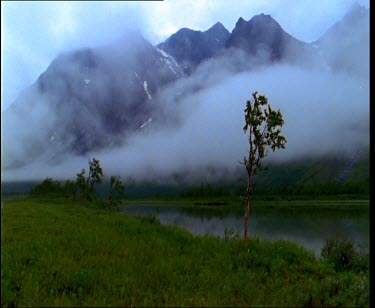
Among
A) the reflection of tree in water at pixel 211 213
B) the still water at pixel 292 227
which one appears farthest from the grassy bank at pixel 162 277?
the reflection of tree in water at pixel 211 213

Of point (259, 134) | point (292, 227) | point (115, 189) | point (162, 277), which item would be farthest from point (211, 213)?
point (162, 277)

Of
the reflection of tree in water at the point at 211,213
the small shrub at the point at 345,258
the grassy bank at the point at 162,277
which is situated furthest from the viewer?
the reflection of tree in water at the point at 211,213

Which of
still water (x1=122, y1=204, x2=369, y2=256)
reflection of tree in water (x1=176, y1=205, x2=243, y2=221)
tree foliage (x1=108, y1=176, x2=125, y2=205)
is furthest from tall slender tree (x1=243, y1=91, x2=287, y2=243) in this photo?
reflection of tree in water (x1=176, y1=205, x2=243, y2=221)

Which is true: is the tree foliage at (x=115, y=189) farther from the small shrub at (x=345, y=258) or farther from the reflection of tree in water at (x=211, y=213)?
the small shrub at (x=345, y=258)

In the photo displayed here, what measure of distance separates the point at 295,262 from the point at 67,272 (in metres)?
7.96

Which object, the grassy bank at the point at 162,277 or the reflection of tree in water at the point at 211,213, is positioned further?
the reflection of tree in water at the point at 211,213

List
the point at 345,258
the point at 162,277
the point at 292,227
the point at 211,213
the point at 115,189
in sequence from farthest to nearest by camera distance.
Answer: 1. the point at 211,213
2. the point at 115,189
3. the point at 292,227
4. the point at 345,258
5. the point at 162,277

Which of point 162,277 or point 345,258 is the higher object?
point 162,277

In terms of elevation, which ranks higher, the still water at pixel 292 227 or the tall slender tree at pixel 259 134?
the tall slender tree at pixel 259 134

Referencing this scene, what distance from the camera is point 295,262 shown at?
12.9 m

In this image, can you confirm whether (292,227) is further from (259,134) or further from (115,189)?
(259,134)

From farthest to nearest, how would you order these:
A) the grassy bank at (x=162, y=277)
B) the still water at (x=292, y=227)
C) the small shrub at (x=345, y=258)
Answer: the still water at (x=292, y=227) < the small shrub at (x=345, y=258) < the grassy bank at (x=162, y=277)

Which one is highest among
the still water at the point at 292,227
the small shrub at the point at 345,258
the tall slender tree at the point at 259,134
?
the tall slender tree at the point at 259,134
